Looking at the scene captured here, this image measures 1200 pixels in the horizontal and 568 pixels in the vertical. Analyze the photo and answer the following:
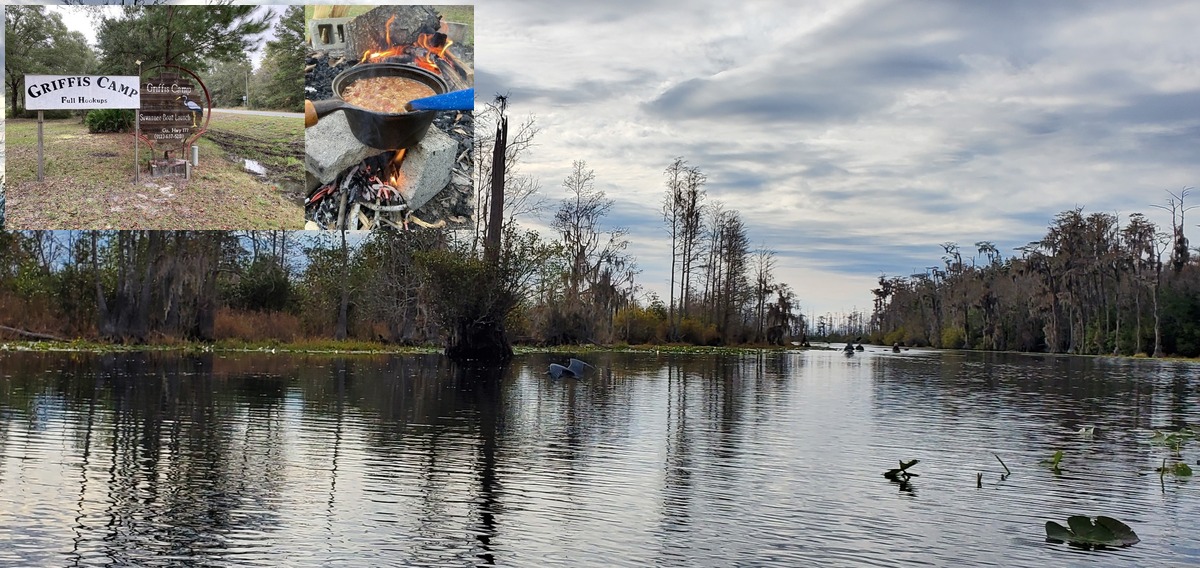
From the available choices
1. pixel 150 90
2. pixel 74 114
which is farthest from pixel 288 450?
pixel 74 114

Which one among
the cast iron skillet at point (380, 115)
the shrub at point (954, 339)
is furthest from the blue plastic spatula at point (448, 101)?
the shrub at point (954, 339)

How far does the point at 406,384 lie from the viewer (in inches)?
1004

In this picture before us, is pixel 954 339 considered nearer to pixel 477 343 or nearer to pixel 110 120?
pixel 477 343

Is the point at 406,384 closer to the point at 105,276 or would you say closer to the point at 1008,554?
the point at 1008,554

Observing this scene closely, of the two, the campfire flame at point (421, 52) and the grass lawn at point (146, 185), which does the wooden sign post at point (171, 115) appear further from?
the campfire flame at point (421, 52)

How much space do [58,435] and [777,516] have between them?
970cm

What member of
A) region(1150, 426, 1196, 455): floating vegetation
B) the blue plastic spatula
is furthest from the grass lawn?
region(1150, 426, 1196, 455): floating vegetation

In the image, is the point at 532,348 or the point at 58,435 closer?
the point at 58,435

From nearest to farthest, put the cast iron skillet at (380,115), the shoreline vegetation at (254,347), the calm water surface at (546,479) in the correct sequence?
the calm water surface at (546,479) → the shoreline vegetation at (254,347) → the cast iron skillet at (380,115)

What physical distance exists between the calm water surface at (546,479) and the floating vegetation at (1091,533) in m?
0.12

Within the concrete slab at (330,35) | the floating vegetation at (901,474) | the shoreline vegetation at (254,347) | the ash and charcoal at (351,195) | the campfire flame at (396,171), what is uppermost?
the concrete slab at (330,35)

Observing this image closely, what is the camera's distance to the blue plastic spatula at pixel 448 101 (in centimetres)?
4047

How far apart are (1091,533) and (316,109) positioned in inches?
1398

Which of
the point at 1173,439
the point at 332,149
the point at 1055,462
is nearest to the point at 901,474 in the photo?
the point at 1055,462
